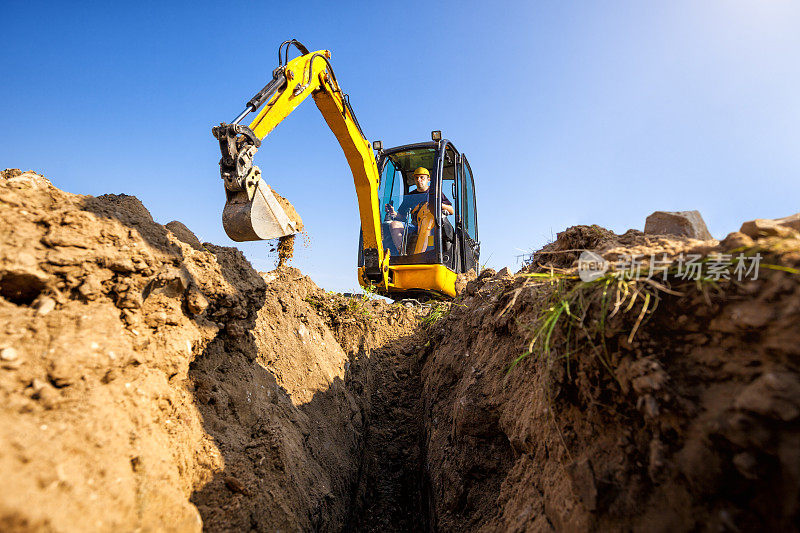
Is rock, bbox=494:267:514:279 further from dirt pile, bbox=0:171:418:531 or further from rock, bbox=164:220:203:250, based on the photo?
rock, bbox=164:220:203:250

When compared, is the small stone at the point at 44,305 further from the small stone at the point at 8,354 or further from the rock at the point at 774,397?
the rock at the point at 774,397

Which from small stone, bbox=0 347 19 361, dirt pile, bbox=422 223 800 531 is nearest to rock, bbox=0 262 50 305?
small stone, bbox=0 347 19 361

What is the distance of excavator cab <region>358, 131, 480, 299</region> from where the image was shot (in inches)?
289

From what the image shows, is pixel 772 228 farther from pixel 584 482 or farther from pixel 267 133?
pixel 267 133

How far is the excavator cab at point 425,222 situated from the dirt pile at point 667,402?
5.17m

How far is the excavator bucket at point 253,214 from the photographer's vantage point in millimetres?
4145

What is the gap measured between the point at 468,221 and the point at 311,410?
5.96 metres

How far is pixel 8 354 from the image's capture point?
60.7 inches

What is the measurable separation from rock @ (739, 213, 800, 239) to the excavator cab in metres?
5.72

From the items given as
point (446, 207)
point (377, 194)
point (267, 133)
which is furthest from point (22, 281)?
point (446, 207)

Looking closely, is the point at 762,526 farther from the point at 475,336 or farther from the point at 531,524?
the point at 475,336

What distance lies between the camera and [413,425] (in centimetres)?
493

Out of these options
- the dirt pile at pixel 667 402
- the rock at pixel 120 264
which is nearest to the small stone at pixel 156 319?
the rock at pixel 120 264

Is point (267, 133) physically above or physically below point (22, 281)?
above
